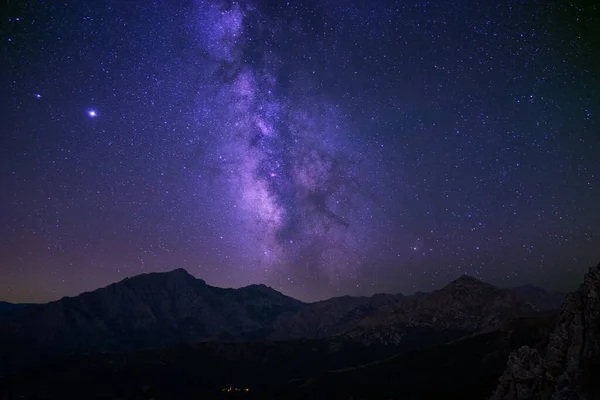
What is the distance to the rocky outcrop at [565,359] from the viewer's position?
6606 cm

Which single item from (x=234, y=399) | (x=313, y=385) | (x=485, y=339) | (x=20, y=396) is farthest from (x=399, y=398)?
(x=20, y=396)

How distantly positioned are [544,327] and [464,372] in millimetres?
41934

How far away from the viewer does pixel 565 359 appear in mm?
74562

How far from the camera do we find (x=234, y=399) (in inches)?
7589

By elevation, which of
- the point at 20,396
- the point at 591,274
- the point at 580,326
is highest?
the point at 591,274

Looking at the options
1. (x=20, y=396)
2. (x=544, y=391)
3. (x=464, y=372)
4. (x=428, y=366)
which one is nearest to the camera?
(x=544, y=391)

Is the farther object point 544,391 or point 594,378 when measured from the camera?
point 544,391

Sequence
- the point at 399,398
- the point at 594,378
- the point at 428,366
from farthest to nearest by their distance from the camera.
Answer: the point at 428,366 → the point at 399,398 → the point at 594,378

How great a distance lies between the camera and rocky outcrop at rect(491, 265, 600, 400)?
217 ft

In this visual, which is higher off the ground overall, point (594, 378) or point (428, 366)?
point (594, 378)

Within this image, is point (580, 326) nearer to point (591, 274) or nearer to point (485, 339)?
point (591, 274)

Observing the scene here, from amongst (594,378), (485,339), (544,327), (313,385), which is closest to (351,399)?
(313,385)

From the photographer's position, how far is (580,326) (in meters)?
76.9

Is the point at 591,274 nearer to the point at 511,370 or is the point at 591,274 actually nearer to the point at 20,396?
the point at 511,370
